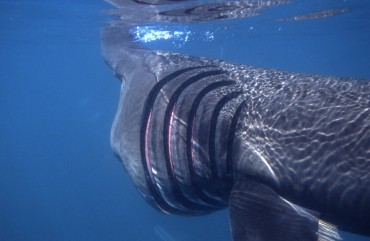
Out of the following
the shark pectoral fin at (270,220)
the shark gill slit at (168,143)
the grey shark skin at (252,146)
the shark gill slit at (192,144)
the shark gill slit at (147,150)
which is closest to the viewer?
the shark pectoral fin at (270,220)

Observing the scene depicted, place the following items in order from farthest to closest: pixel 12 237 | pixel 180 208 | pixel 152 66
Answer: pixel 12 237
pixel 152 66
pixel 180 208

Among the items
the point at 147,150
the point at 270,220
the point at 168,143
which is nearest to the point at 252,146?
the point at 270,220

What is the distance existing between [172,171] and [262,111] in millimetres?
1257

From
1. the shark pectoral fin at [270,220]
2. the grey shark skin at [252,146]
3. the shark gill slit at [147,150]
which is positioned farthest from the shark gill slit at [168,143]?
the shark pectoral fin at [270,220]

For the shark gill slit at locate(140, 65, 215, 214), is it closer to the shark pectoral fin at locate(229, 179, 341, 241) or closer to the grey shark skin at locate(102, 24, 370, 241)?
the grey shark skin at locate(102, 24, 370, 241)

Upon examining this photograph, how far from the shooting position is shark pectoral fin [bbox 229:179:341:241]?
10.4ft

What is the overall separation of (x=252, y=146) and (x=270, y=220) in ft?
3.02

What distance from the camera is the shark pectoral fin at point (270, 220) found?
317 cm

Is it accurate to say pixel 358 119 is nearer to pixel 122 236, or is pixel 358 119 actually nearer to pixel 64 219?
pixel 122 236

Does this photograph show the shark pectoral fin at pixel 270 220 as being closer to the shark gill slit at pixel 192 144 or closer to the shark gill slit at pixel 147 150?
the shark gill slit at pixel 192 144

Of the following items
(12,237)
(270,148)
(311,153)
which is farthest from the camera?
(12,237)

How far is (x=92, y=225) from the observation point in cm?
3397

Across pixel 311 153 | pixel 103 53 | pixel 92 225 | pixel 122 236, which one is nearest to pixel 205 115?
pixel 311 153

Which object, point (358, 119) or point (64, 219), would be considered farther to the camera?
point (64, 219)
